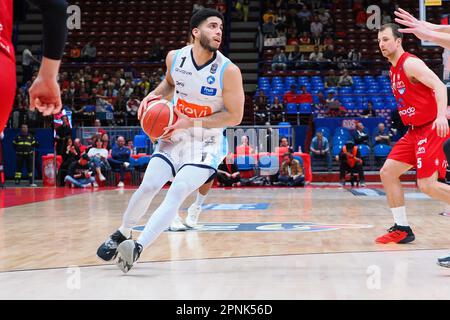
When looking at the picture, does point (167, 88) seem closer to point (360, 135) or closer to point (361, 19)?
point (360, 135)

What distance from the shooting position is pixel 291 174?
16250 millimetres

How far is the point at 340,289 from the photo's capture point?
372 cm

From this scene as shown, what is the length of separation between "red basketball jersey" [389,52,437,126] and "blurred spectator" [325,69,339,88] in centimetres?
1542

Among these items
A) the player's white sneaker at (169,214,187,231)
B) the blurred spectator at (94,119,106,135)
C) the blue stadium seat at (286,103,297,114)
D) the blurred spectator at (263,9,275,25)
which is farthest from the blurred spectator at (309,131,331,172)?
the player's white sneaker at (169,214,187,231)

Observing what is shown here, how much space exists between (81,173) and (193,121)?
12223 millimetres

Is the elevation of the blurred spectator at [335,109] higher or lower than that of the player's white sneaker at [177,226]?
higher

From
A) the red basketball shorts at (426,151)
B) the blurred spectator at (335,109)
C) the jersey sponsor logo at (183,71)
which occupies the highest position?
the jersey sponsor logo at (183,71)

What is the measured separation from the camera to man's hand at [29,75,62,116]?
234 cm

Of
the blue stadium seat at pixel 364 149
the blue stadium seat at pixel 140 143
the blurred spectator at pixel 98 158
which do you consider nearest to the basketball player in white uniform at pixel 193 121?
the blurred spectator at pixel 98 158

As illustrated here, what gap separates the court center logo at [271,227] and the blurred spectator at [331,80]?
13847 mm

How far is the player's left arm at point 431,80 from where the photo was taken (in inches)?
196

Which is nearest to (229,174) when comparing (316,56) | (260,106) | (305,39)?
(260,106)

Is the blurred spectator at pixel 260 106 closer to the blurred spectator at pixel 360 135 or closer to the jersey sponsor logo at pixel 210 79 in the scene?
the blurred spectator at pixel 360 135
